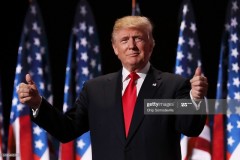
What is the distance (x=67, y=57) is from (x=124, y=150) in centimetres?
249

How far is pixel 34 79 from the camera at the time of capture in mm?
4035

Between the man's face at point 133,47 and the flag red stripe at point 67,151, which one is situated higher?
the man's face at point 133,47

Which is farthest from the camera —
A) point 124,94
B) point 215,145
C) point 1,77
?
point 1,77

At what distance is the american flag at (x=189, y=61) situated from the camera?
3.81 metres

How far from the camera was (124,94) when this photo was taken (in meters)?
1.92

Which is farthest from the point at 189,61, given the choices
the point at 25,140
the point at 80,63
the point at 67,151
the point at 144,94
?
the point at 144,94

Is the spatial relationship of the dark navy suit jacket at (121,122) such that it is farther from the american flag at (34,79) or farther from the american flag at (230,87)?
the american flag at (34,79)

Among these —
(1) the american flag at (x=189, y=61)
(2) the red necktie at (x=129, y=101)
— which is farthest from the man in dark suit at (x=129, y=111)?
(1) the american flag at (x=189, y=61)

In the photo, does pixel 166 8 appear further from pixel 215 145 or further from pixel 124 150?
pixel 124 150

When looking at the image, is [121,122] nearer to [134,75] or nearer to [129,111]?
[129,111]

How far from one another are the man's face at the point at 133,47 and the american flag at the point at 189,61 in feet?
6.23

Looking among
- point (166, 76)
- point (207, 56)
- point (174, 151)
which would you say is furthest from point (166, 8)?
point (174, 151)

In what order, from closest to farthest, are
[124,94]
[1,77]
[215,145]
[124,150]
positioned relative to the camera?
[124,150] < [124,94] < [215,145] < [1,77]
